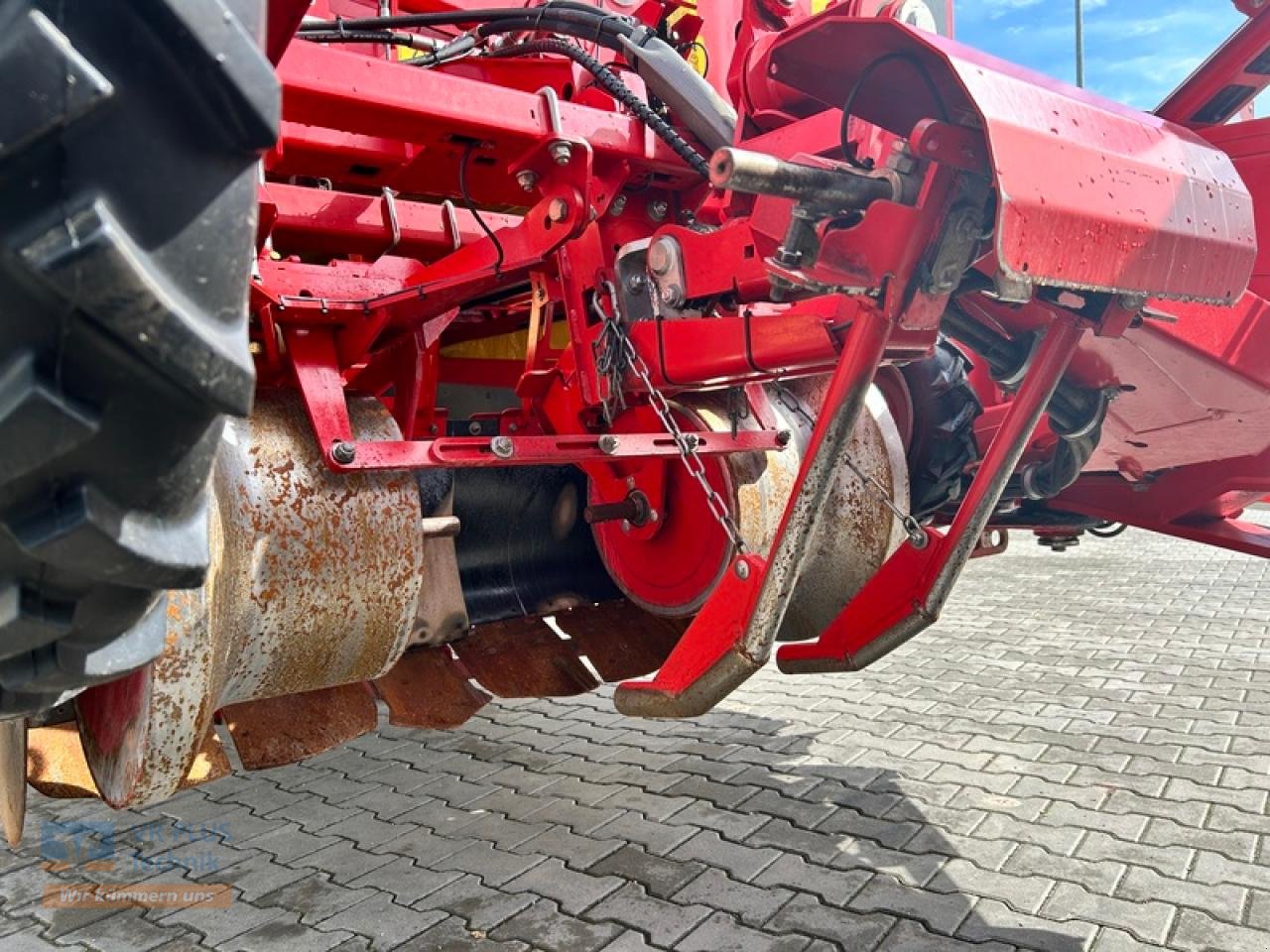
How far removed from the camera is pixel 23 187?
77cm

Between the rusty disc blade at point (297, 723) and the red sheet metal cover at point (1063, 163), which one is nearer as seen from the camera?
the red sheet metal cover at point (1063, 163)

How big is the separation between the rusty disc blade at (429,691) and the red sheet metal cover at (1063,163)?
1661 mm

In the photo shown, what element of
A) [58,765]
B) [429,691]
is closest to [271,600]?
[58,765]

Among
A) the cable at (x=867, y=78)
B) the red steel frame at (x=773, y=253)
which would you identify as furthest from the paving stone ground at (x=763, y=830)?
the cable at (x=867, y=78)

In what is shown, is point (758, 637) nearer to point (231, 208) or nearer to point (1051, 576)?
point (231, 208)

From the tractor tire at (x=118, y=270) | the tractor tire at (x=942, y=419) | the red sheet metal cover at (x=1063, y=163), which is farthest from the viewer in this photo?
the tractor tire at (x=942, y=419)

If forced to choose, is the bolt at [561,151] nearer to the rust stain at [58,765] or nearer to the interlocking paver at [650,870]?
the rust stain at [58,765]

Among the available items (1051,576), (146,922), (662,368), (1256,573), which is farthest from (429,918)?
(1256,573)

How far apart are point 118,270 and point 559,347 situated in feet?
8.39

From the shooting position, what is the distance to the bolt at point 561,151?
2.18 m

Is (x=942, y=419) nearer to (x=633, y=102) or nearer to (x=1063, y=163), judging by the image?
(x=633, y=102)

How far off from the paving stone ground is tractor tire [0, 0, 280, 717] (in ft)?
5.78

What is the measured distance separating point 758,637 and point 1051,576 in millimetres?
6279

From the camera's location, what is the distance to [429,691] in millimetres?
2668
